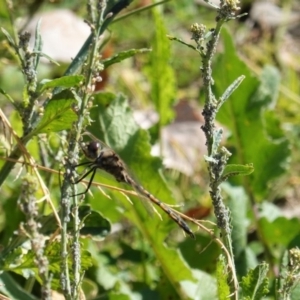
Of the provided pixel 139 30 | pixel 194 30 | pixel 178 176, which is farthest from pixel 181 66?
pixel 194 30

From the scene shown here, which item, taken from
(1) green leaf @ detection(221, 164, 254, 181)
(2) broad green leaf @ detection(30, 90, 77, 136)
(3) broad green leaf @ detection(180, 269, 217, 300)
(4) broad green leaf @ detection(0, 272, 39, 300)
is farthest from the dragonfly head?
(3) broad green leaf @ detection(180, 269, 217, 300)

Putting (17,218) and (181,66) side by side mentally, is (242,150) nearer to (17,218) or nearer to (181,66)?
(17,218)

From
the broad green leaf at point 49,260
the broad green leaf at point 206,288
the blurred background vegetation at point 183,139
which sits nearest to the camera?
the broad green leaf at point 49,260

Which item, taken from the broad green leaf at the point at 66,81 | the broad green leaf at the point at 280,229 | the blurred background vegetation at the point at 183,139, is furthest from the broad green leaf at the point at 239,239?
the broad green leaf at the point at 66,81

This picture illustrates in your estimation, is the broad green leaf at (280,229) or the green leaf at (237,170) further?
the broad green leaf at (280,229)

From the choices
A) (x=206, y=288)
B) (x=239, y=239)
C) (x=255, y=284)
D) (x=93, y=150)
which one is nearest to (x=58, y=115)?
(x=93, y=150)

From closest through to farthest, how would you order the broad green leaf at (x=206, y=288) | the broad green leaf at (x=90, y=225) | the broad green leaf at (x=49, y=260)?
the broad green leaf at (x=49, y=260), the broad green leaf at (x=90, y=225), the broad green leaf at (x=206, y=288)

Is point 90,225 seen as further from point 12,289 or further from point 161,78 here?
point 161,78

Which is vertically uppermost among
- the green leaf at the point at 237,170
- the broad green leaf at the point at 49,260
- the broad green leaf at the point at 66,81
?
the broad green leaf at the point at 66,81

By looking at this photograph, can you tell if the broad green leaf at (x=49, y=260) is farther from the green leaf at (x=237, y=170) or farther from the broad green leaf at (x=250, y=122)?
the broad green leaf at (x=250, y=122)
